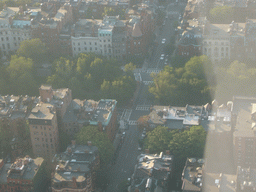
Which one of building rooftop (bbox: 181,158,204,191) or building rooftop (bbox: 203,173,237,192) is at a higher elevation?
building rooftop (bbox: 203,173,237,192)

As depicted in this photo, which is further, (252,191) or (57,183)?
(57,183)

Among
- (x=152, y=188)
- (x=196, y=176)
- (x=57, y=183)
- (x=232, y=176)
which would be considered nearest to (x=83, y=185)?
(x=57, y=183)

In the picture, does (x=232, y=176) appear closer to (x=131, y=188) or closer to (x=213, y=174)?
(x=213, y=174)

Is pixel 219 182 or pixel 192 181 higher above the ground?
pixel 219 182

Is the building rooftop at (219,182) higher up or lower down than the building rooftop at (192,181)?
higher up

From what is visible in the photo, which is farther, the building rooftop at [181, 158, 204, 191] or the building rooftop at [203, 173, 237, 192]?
the building rooftop at [181, 158, 204, 191]

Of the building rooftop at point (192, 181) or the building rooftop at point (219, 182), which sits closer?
Result: the building rooftop at point (219, 182)

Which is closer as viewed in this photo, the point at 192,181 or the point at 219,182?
the point at 219,182

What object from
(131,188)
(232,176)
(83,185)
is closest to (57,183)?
(83,185)

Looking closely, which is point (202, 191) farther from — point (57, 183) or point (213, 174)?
point (57, 183)
